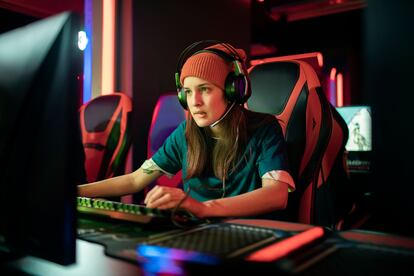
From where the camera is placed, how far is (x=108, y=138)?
5.61ft

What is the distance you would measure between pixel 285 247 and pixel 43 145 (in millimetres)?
276

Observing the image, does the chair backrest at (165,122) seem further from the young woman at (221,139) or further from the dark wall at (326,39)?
the dark wall at (326,39)

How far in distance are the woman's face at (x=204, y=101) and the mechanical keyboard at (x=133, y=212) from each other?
495 mm

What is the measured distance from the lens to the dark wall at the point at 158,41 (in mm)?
2529

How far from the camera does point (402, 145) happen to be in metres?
0.37

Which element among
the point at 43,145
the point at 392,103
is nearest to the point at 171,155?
the point at 43,145

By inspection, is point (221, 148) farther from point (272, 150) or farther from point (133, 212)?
point (133, 212)

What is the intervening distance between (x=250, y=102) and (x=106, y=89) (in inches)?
55.1

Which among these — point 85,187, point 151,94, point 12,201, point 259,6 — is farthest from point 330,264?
point 259,6

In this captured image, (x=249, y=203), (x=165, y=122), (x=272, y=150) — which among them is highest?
(x=165, y=122)

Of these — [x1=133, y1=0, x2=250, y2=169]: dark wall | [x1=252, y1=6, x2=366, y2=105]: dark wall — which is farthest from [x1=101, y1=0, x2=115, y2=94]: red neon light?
[x1=252, y1=6, x2=366, y2=105]: dark wall

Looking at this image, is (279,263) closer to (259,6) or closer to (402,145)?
(402,145)

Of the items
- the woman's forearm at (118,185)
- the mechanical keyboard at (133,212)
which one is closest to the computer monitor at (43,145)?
the mechanical keyboard at (133,212)

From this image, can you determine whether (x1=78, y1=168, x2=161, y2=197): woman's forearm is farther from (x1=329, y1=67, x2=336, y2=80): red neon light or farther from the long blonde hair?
(x1=329, y1=67, x2=336, y2=80): red neon light
